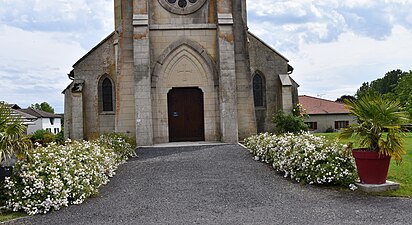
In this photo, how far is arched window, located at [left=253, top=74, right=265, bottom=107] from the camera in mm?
22875

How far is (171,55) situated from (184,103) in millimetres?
2328

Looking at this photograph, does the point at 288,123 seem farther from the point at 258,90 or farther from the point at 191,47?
the point at 191,47

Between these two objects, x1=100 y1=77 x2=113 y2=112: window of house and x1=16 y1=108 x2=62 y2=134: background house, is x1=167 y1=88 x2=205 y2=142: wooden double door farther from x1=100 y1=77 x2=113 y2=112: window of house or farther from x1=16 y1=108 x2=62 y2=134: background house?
x1=16 y1=108 x2=62 y2=134: background house

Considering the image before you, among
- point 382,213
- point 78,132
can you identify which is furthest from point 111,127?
point 382,213

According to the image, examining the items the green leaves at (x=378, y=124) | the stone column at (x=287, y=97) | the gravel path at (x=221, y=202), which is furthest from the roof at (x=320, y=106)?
the green leaves at (x=378, y=124)

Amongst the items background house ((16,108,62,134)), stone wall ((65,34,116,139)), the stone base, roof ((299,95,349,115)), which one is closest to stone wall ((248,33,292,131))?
stone wall ((65,34,116,139))

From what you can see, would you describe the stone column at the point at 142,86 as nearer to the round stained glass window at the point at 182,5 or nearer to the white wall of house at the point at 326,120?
the round stained glass window at the point at 182,5

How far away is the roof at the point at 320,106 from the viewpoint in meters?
50.8

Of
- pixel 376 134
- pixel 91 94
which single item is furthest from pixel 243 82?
pixel 376 134

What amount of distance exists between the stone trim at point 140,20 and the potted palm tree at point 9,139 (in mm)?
10635

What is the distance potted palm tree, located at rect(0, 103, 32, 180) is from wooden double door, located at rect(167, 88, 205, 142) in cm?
1134

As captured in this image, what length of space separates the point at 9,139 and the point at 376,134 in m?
7.22

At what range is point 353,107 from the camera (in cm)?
880

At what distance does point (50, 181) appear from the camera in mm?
7961
